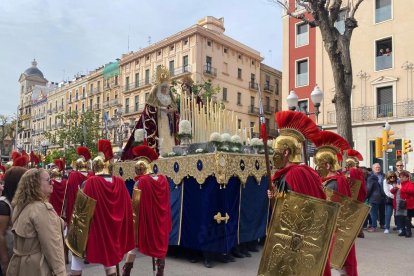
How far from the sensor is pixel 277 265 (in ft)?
12.6

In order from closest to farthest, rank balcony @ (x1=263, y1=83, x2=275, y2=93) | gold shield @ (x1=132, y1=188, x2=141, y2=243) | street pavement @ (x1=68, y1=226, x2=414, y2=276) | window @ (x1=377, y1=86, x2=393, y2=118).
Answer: gold shield @ (x1=132, y1=188, x2=141, y2=243)
street pavement @ (x1=68, y1=226, x2=414, y2=276)
window @ (x1=377, y1=86, x2=393, y2=118)
balcony @ (x1=263, y1=83, x2=275, y2=93)

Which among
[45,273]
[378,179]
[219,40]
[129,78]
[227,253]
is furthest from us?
[129,78]

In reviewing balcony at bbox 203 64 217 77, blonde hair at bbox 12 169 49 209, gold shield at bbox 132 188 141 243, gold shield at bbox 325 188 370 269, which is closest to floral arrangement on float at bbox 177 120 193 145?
gold shield at bbox 132 188 141 243

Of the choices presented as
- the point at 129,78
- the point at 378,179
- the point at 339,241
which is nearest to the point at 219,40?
the point at 129,78

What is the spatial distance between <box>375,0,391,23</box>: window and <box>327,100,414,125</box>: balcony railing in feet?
18.5

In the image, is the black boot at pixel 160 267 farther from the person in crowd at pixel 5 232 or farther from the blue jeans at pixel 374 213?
the blue jeans at pixel 374 213

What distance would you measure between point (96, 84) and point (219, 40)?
21.5 m

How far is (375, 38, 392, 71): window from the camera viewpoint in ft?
88.4

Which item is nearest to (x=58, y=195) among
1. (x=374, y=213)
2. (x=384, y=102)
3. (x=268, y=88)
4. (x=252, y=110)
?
(x=374, y=213)

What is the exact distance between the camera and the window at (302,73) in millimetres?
31000

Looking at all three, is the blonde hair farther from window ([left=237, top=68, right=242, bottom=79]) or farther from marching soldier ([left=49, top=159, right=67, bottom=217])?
window ([left=237, top=68, right=242, bottom=79])

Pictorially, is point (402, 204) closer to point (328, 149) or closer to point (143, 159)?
point (328, 149)

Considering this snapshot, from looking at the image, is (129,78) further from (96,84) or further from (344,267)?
(344,267)

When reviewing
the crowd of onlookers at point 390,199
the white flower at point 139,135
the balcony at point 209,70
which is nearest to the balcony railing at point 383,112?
the crowd of onlookers at point 390,199
